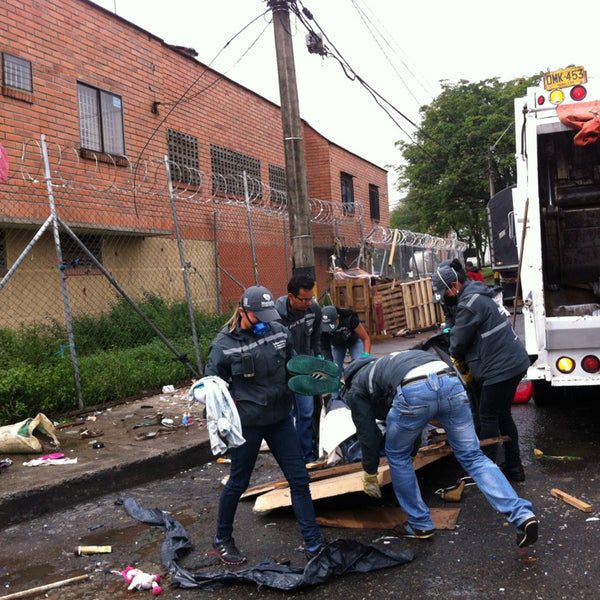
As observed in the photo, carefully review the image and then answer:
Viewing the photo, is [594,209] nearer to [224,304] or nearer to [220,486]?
[220,486]

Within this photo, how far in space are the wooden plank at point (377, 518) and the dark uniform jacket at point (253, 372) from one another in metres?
0.95

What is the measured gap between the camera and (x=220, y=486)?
540 cm

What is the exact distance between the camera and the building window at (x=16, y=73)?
344 inches

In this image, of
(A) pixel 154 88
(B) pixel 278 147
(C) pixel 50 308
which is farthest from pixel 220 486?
A: (B) pixel 278 147

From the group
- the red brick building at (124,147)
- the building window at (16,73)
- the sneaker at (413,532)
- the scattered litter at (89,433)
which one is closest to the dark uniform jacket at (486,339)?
the sneaker at (413,532)

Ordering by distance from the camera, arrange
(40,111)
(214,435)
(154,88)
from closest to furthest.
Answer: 1. (214,435)
2. (40,111)
3. (154,88)

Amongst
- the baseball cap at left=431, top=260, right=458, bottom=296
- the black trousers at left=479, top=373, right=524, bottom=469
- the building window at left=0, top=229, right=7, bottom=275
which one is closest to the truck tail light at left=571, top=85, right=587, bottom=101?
the baseball cap at left=431, top=260, right=458, bottom=296

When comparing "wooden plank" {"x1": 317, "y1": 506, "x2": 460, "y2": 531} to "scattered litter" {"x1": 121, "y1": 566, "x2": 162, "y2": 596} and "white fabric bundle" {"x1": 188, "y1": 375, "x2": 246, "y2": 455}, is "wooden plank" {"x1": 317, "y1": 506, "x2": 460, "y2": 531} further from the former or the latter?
"scattered litter" {"x1": 121, "y1": 566, "x2": 162, "y2": 596}

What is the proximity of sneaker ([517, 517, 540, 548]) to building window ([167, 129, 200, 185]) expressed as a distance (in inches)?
378

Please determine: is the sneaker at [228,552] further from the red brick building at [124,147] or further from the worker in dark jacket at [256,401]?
the red brick building at [124,147]

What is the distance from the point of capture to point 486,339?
4777 mm

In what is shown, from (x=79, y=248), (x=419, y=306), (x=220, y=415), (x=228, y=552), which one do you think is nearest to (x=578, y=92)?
(x=220, y=415)

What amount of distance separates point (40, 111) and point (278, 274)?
21.1ft

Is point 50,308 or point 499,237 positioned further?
point 499,237
